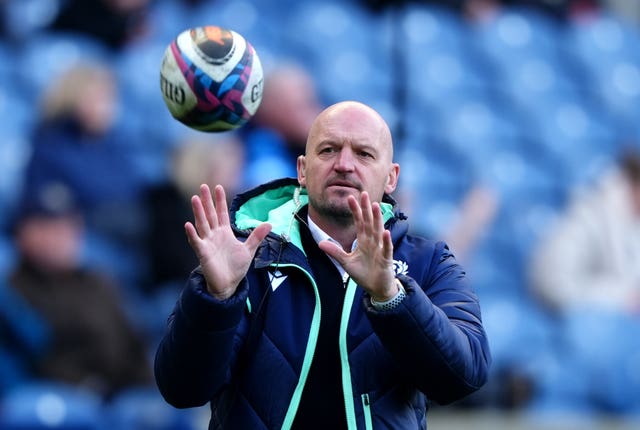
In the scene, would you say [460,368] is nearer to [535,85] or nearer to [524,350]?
[524,350]

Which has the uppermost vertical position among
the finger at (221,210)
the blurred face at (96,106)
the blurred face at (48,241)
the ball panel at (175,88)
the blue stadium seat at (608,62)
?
the blue stadium seat at (608,62)

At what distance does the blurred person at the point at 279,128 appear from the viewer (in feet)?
20.0

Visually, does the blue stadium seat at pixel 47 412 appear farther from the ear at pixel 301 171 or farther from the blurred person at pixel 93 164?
the ear at pixel 301 171

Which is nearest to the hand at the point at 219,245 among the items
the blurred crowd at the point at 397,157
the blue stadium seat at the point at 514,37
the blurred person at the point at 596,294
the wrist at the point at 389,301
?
the wrist at the point at 389,301

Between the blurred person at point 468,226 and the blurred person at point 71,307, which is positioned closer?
the blurred person at point 71,307

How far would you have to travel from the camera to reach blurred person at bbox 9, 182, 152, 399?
23.2ft

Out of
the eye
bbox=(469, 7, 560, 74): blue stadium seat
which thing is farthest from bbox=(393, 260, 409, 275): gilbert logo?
bbox=(469, 7, 560, 74): blue stadium seat

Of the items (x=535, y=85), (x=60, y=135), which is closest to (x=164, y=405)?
(x=60, y=135)

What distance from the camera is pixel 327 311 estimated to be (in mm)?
3557

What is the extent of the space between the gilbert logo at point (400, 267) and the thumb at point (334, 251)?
10.1 inches

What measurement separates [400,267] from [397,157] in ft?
9.20

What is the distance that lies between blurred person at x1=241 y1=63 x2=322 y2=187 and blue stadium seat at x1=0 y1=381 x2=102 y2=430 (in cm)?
134

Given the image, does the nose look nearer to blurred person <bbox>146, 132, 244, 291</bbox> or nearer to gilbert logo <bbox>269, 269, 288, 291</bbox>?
gilbert logo <bbox>269, 269, 288, 291</bbox>

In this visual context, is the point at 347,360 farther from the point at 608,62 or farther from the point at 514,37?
the point at 608,62
